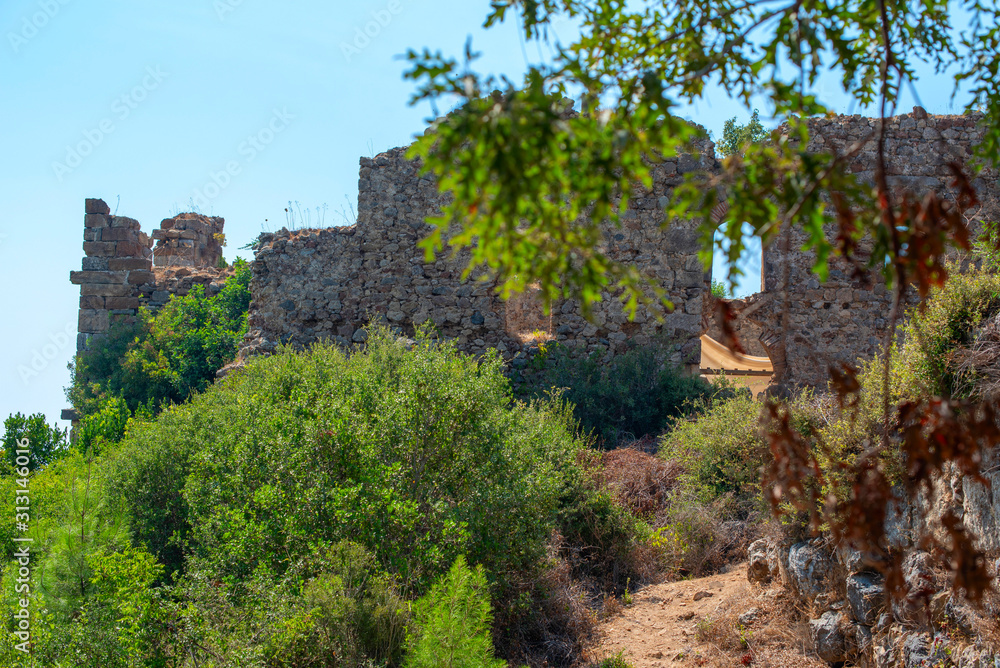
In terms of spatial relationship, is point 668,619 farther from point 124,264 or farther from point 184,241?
point 184,241

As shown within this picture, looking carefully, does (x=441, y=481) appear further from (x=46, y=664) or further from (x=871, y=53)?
(x=871, y=53)

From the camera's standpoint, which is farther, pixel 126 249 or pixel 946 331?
pixel 126 249

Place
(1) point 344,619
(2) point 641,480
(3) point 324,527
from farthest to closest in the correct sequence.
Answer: (2) point 641,480
(3) point 324,527
(1) point 344,619

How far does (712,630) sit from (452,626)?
7.32 ft

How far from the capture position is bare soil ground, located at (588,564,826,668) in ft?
16.4

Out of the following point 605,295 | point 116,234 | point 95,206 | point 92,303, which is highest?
point 95,206

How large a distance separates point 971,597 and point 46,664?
4.22m

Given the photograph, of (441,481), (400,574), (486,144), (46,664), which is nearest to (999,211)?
(441,481)

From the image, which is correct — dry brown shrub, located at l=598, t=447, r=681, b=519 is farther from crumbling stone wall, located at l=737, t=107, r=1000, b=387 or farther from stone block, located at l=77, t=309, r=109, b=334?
stone block, located at l=77, t=309, r=109, b=334

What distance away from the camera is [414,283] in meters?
10.9

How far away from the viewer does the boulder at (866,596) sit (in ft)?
14.8

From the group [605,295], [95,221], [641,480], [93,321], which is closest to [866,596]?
[641,480]

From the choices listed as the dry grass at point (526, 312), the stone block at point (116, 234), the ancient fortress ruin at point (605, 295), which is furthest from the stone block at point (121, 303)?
the dry grass at point (526, 312)

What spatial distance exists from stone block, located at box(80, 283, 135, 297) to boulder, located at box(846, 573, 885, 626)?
37.5 ft
